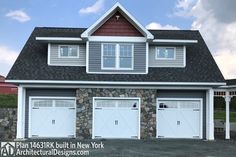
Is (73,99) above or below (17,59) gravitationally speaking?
below

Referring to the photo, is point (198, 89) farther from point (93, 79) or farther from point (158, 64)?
point (93, 79)

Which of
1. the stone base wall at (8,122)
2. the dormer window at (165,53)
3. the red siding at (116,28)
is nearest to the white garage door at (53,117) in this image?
the stone base wall at (8,122)

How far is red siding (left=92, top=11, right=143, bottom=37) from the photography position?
82.3 feet

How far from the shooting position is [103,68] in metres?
24.9

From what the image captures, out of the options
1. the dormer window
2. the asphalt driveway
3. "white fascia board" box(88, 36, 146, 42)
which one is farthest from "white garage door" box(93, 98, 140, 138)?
"white fascia board" box(88, 36, 146, 42)

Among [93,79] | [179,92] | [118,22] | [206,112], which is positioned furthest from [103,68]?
[206,112]

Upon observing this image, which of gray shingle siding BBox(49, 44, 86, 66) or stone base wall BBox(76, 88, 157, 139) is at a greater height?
gray shingle siding BBox(49, 44, 86, 66)

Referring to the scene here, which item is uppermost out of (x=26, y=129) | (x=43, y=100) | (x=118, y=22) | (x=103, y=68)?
(x=118, y=22)

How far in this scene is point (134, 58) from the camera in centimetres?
2503

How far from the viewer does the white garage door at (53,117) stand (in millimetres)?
24656

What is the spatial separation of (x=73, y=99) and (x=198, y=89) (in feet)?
22.2

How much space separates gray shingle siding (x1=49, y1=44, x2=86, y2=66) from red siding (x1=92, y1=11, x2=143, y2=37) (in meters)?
1.28

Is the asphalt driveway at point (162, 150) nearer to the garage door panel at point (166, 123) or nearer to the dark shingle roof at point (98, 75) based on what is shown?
the garage door panel at point (166, 123)

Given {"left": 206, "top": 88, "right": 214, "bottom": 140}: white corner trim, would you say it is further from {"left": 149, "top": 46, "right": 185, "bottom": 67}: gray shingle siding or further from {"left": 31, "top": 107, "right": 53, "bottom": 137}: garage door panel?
{"left": 31, "top": 107, "right": 53, "bottom": 137}: garage door panel
